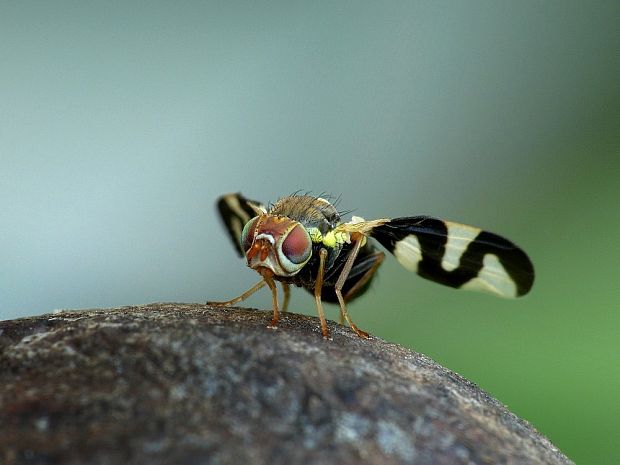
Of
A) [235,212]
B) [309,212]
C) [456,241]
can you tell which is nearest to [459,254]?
[456,241]

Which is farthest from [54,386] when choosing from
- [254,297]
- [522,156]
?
[522,156]

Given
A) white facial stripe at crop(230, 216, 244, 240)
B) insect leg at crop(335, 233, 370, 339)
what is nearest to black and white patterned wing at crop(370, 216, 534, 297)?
insect leg at crop(335, 233, 370, 339)

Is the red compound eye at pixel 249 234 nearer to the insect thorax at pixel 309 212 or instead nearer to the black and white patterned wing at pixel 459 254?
the insect thorax at pixel 309 212

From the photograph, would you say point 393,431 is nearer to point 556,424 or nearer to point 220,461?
point 220,461

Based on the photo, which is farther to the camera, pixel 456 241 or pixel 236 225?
pixel 236 225

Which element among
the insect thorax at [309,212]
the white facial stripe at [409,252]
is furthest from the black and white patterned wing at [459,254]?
the insect thorax at [309,212]

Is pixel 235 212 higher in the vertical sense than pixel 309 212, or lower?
lower

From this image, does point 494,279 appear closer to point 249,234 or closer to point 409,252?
point 409,252
